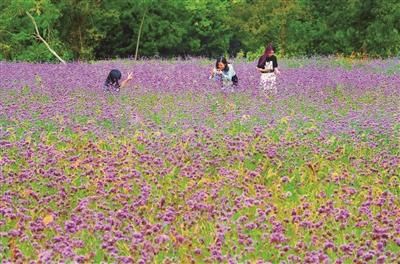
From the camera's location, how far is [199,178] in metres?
6.96

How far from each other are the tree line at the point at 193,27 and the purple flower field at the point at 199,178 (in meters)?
15.0

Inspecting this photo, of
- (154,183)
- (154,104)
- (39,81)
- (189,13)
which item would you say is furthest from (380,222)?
(189,13)

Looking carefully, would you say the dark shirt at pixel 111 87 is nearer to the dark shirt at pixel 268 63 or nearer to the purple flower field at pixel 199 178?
the purple flower field at pixel 199 178

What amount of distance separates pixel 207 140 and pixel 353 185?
191 cm

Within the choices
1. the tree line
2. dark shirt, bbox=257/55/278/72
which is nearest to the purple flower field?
dark shirt, bbox=257/55/278/72

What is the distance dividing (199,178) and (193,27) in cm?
4467

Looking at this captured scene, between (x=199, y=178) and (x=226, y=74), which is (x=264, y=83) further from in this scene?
(x=199, y=178)

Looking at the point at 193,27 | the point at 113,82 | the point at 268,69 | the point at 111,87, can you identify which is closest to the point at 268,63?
the point at 268,69

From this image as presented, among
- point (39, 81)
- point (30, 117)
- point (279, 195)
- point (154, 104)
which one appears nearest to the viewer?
point (279, 195)

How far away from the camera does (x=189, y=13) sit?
50.5m

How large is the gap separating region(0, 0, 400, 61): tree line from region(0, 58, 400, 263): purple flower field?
15.0 meters

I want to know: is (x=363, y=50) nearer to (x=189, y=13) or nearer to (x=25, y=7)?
(x=25, y=7)

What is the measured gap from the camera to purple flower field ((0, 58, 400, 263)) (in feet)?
16.1

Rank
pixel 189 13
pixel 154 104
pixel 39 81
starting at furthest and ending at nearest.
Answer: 1. pixel 189 13
2. pixel 39 81
3. pixel 154 104
